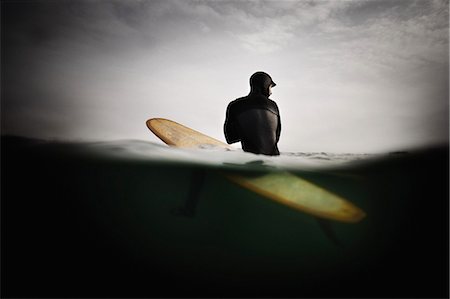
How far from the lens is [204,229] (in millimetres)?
3373

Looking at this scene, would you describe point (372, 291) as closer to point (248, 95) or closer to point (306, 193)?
point (306, 193)

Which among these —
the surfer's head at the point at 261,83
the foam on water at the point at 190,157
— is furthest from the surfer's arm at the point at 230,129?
the surfer's head at the point at 261,83

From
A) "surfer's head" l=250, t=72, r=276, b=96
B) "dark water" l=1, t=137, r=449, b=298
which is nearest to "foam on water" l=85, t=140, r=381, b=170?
"dark water" l=1, t=137, r=449, b=298

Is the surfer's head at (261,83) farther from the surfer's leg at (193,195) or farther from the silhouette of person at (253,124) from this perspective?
the surfer's leg at (193,195)

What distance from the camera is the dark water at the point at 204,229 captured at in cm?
278

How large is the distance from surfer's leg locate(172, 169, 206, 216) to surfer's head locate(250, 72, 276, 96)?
4.06ft

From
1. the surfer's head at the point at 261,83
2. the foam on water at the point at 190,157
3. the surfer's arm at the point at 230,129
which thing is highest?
the surfer's head at the point at 261,83

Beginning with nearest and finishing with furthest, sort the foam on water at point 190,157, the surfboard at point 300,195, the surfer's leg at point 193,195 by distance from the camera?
the surfboard at point 300,195
the foam on water at point 190,157
the surfer's leg at point 193,195

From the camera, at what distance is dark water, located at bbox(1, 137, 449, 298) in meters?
2.78

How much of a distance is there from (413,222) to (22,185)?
15.3 ft

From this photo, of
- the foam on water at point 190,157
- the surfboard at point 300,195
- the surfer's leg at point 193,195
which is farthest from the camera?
the surfer's leg at point 193,195

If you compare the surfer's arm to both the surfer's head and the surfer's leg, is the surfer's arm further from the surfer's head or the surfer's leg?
the surfer's leg

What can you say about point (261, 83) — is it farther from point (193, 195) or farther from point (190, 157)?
point (193, 195)

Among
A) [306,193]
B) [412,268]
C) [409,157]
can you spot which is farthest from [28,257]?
[409,157]
